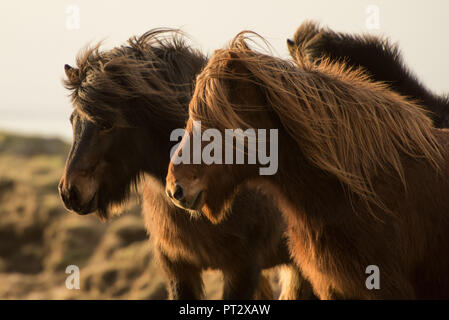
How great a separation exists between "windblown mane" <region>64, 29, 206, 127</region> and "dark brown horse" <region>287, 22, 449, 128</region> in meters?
0.96

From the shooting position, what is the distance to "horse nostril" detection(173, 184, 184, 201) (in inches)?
117

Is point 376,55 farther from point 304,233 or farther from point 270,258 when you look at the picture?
point 304,233

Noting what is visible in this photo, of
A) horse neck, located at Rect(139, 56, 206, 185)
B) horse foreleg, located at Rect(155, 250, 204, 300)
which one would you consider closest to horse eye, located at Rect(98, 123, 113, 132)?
horse neck, located at Rect(139, 56, 206, 185)

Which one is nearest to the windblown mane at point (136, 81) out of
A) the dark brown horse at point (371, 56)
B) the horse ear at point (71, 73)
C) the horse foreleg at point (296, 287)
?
the horse ear at point (71, 73)

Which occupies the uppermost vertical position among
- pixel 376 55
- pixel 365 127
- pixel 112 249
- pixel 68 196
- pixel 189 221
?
pixel 376 55

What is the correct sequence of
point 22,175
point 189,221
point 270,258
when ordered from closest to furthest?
point 189,221 < point 270,258 < point 22,175

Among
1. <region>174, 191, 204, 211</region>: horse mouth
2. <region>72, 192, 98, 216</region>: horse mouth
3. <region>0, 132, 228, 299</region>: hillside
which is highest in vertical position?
<region>174, 191, 204, 211</region>: horse mouth

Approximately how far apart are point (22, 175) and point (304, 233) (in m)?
10.3

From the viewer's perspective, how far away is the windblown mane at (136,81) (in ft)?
13.6

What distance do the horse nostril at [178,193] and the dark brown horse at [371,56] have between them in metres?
2.26

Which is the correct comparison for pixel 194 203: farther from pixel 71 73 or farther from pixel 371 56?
pixel 371 56

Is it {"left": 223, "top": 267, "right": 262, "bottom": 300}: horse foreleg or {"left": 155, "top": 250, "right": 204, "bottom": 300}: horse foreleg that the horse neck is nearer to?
{"left": 155, "top": 250, "right": 204, "bottom": 300}: horse foreleg

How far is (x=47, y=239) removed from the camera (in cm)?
1073
